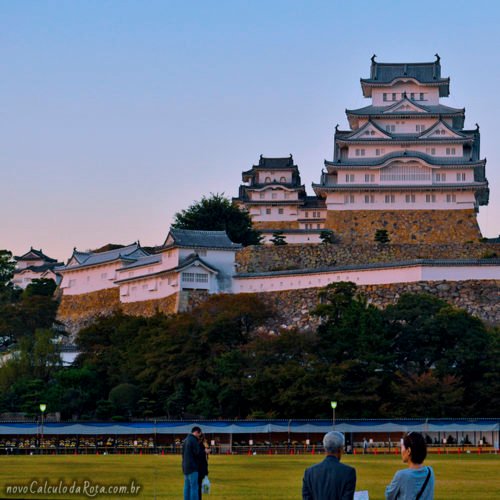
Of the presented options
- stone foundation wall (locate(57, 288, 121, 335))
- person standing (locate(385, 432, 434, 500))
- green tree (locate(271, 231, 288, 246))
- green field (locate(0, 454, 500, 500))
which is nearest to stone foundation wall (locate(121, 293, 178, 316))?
stone foundation wall (locate(57, 288, 121, 335))

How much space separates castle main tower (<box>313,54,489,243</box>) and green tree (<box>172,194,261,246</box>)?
4681 mm

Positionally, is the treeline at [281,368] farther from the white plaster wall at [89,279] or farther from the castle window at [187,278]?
the white plaster wall at [89,279]

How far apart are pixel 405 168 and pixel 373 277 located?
13661 mm

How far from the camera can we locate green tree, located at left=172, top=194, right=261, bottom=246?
66250mm

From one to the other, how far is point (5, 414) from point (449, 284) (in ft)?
67.6

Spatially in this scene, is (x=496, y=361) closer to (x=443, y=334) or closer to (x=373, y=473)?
(x=443, y=334)

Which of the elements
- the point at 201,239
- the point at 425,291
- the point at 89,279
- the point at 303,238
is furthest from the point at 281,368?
the point at 303,238

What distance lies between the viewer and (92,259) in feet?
219

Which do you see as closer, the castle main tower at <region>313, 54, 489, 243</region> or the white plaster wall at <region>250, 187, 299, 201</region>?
the castle main tower at <region>313, 54, 489, 243</region>

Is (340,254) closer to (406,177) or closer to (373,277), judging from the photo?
(373,277)

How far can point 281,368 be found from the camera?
44844 millimetres

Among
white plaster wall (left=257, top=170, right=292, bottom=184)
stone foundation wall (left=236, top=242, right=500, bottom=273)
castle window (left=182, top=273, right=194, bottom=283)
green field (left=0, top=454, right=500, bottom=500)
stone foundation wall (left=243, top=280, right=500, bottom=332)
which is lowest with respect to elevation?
green field (left=0, top=454, right=500, bottom=500)

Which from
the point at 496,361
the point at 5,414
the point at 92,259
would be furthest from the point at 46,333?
the point at 496,361

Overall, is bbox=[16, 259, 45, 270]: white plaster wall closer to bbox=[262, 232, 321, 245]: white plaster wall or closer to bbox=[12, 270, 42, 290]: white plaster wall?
bbox=[12, 270, 42, 290]: white plaster wall
